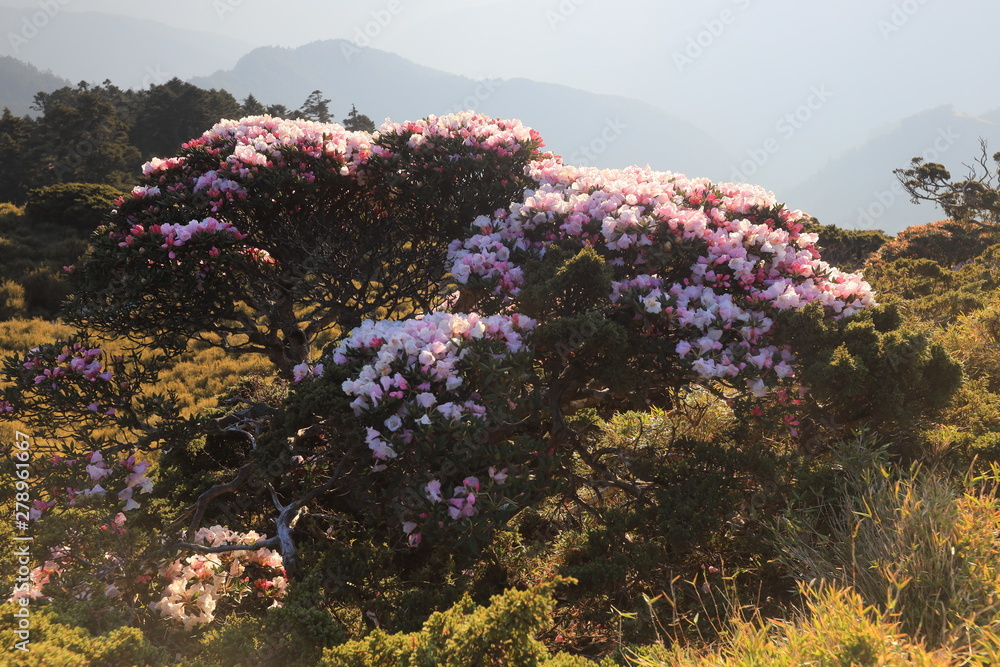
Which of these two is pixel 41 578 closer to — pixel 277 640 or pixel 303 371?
pixel 277 640

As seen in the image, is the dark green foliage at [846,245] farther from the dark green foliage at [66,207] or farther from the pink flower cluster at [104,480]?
the dark green foliage at [66,207]

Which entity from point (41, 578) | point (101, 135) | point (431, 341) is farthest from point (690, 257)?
point (101, 135)

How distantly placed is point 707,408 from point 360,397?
3.42 metres

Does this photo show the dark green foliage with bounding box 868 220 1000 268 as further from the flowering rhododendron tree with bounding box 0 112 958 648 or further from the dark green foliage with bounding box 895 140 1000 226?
the flowering rhododendron tree with bounding box 0 112 958 648

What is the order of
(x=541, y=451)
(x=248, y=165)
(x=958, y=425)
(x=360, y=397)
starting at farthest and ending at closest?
(x=248, y=165), (x=958, y=425), (x=541, y=451), (x=360, y=397)

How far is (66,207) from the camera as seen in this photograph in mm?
20859

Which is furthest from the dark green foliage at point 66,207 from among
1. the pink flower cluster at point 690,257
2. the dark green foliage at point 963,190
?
the dark green foliage at point 963,190

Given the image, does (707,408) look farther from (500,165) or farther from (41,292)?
(41,292)

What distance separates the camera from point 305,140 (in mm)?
4992

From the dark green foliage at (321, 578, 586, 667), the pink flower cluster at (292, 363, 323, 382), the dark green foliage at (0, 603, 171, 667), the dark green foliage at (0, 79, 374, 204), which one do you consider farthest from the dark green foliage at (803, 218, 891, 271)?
the dark green foliage at (0, 79, 374, 204)

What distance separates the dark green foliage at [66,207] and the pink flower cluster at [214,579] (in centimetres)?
2144

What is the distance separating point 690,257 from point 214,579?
3.84 m

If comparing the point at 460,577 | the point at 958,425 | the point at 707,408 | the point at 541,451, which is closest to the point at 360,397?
the point at 541,451

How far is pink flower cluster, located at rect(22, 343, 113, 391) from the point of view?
386 cm
